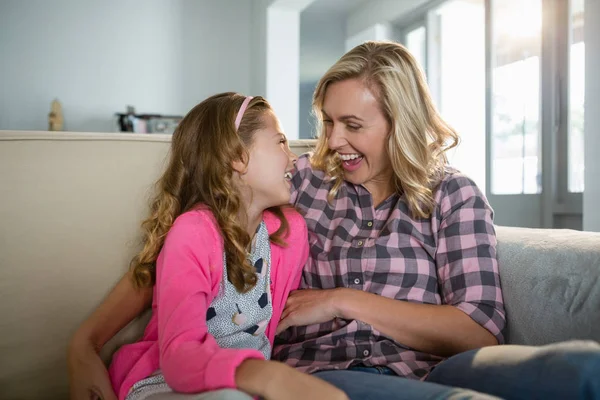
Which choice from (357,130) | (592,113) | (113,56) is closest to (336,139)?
(357,130)

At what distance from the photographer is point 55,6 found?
17.7 feet

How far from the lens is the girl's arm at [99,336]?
3.52 feet

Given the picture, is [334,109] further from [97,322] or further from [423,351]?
[97,322]

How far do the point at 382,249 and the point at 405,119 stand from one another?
310 mm

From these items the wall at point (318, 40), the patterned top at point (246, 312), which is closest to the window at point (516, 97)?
the wall at point (318, 40)

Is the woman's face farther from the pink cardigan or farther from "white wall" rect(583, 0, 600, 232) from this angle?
"white wall" rect(583, 0, 600, 232)

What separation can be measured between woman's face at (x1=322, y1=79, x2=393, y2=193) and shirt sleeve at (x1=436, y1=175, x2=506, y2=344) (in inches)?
7.2

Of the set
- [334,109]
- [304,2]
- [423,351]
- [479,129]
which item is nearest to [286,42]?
[304,2]

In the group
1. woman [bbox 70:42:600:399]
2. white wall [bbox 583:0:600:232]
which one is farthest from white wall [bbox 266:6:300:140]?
woman [bbox 70:42:600:399]

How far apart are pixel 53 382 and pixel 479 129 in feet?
13.0

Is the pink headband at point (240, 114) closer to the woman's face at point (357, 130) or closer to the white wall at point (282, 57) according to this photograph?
the woman's face at point (357, 130)

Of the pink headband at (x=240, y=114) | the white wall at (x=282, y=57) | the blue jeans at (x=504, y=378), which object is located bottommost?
the blue jeans at (x=504, y=378)

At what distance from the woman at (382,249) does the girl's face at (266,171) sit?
0.17 meters

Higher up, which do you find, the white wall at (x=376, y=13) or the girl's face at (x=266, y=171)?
the white wall at (x=376, y=13)
